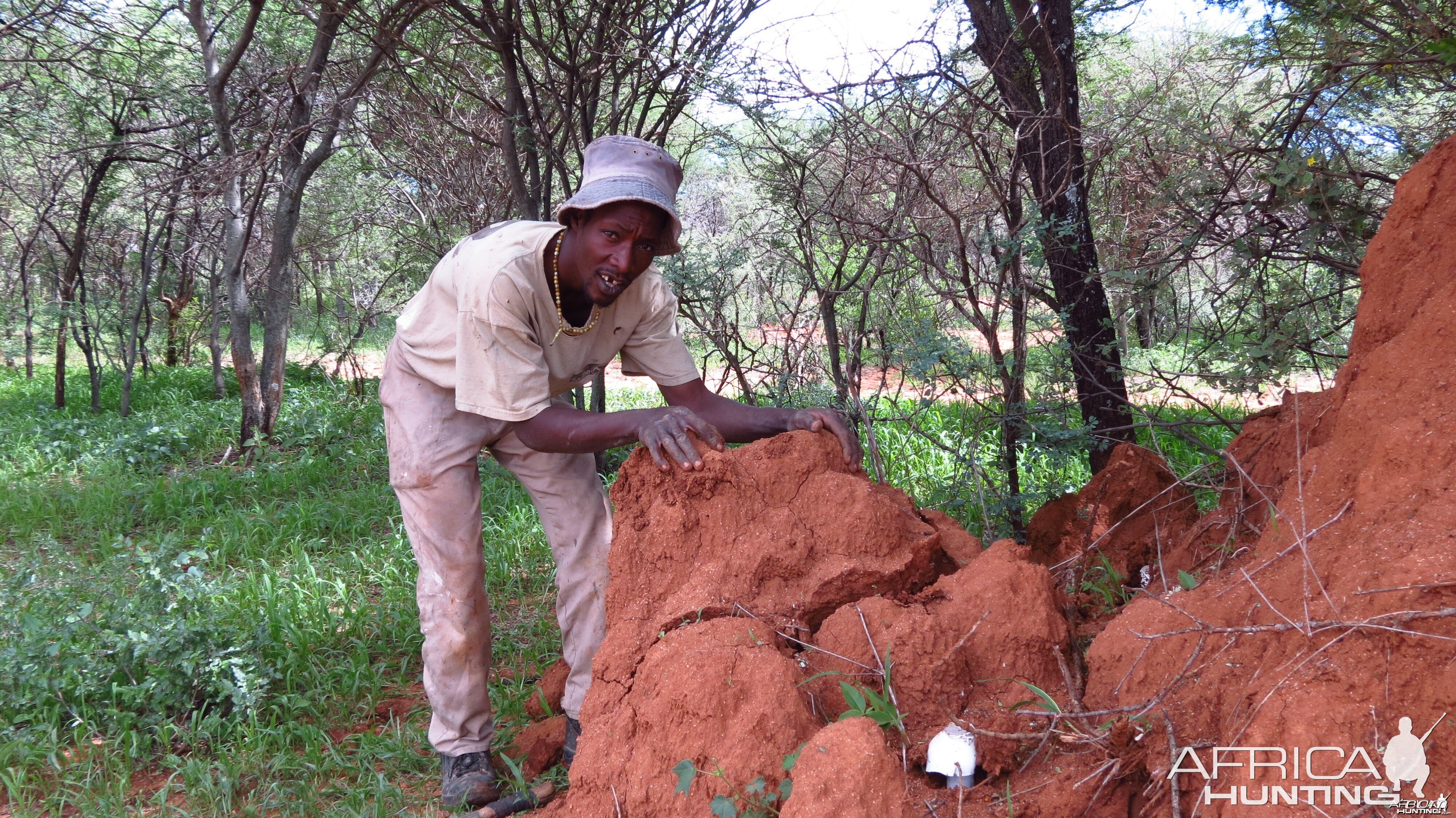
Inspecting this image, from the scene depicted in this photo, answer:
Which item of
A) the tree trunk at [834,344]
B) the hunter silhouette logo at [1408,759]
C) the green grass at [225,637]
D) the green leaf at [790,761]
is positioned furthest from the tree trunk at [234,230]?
the hunter silhouette logo at [1408,759]

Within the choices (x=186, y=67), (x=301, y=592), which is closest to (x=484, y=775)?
(x=301, y=592)

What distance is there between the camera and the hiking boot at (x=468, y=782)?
9.46ft

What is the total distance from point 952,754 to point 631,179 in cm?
179

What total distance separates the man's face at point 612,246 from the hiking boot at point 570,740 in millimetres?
1424

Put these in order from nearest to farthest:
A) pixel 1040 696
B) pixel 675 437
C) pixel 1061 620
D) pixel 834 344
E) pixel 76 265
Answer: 1. pixel 1040 696
2. pixel 1061 620
3. pixel 675 437
4. pixel 834 344
5. pixel 76 265

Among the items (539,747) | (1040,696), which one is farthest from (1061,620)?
(539,747)

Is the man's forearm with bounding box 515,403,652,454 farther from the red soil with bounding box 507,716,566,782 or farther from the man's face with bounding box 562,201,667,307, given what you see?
the red soil with bounding box 507,716,566,782

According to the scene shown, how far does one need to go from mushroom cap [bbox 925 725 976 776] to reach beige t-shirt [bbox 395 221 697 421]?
1.45 m

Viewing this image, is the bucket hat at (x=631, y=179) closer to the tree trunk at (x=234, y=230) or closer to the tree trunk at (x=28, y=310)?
the tree trunk at (x=234, y=230)

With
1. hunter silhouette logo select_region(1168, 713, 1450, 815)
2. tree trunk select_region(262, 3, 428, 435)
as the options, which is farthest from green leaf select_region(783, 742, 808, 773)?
tree trunk select_region(262, 3, 428, 435)

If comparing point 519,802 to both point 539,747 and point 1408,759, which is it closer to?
point 539,747

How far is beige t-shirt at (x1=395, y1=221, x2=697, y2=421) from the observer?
2721 millimetres

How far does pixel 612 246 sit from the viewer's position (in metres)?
2.78

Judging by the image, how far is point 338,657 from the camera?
3.99m
